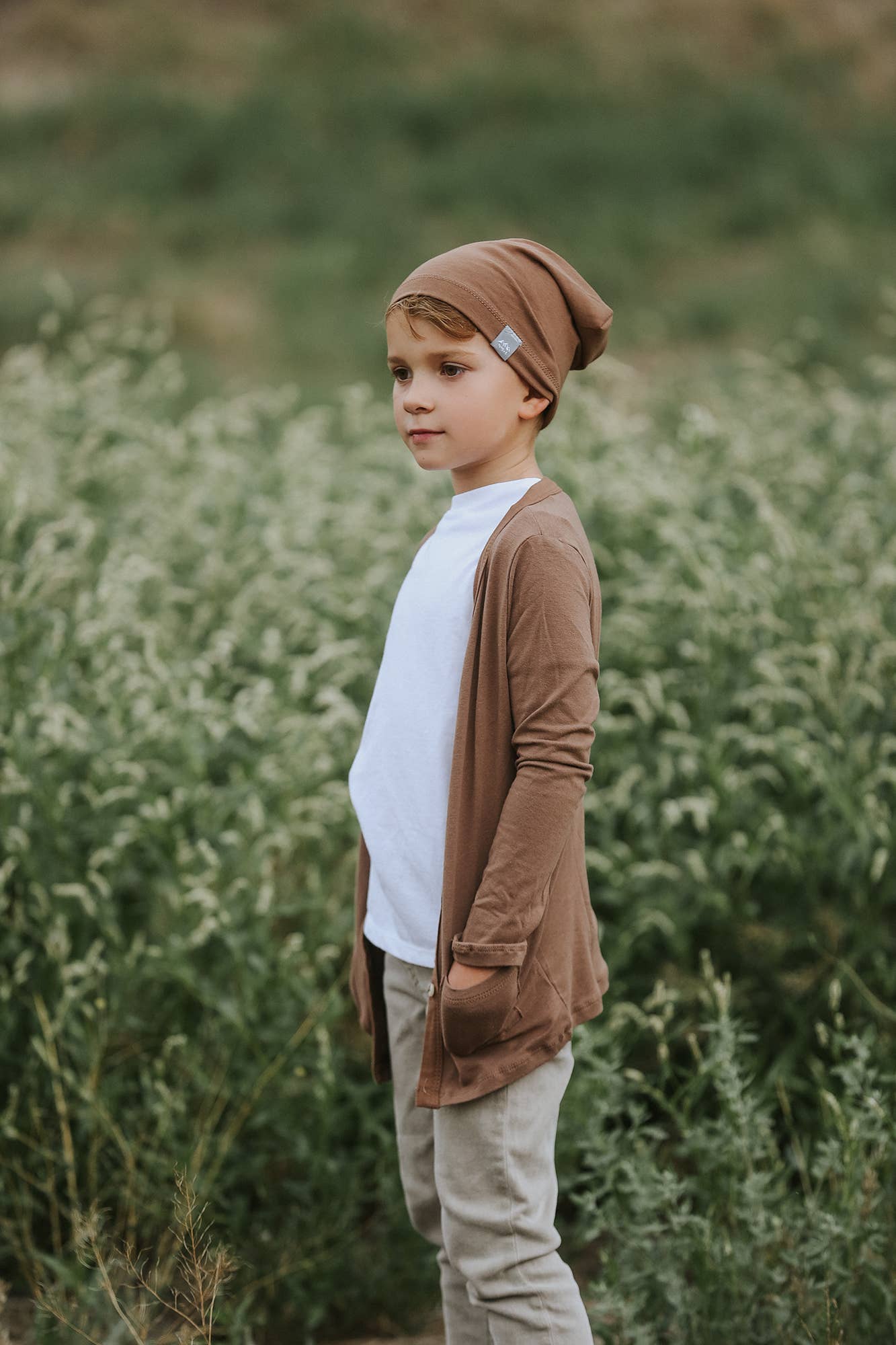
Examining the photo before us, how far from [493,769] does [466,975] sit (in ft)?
0.88

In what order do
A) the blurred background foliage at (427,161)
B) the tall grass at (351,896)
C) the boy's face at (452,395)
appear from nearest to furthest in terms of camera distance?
the boy's face at (452,395) < the tall grass at (351,896) < the blurred background foliage at (427,161)

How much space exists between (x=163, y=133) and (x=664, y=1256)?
14.0 metres

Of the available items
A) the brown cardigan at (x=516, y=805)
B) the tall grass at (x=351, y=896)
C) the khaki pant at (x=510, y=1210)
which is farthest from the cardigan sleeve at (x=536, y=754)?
the tall grass at (x=351, y=896)

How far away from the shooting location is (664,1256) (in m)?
2.25

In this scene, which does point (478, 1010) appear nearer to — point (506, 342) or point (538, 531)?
point (538, 531)

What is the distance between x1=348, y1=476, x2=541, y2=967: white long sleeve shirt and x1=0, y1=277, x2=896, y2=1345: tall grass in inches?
25.2

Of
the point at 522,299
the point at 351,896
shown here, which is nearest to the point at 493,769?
the point at 522,299

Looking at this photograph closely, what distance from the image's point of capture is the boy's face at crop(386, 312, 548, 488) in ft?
5.77

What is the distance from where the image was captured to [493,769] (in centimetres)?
174

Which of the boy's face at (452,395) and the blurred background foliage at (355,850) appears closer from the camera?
the boy's face at (452,395)

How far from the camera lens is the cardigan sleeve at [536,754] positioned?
165cm

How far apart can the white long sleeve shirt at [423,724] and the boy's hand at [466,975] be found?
0.55 ft

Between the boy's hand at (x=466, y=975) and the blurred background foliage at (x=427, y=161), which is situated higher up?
the blurred background foliage at (x=427, y=161)

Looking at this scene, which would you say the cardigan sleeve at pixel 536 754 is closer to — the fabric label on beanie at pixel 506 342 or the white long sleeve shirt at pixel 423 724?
the white long sleeve shirt at pixel 423 724
